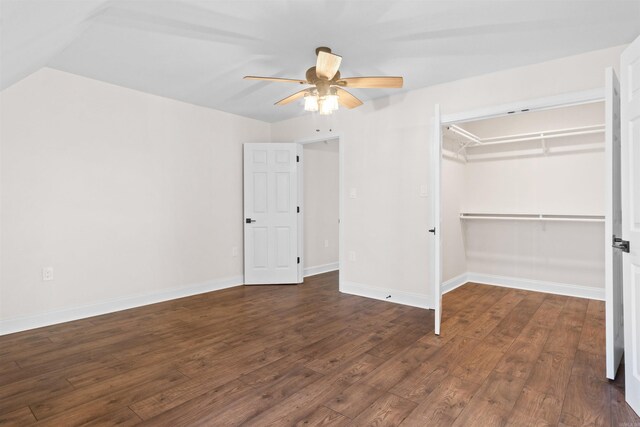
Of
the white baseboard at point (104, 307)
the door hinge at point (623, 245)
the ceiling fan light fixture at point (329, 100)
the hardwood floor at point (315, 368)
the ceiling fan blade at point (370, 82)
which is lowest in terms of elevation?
the hardwood floor at point (315, 368)

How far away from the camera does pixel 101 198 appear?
373 cm

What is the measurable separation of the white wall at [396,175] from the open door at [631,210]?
4.37ft

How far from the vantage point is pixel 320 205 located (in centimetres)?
594

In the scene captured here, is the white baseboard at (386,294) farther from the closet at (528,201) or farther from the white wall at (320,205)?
the white wall at (320,205)

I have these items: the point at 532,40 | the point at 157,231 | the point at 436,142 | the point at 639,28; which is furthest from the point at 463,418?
the point at 157,231

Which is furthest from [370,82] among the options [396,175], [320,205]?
[320,205]

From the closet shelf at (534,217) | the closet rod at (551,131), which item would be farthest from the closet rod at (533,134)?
the closet shelf at (534,217)

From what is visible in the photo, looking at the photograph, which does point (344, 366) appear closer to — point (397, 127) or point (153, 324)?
point (153, 324)

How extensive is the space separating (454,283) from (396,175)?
181 cm

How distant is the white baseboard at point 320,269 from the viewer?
5.66 metres

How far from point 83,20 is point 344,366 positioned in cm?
293

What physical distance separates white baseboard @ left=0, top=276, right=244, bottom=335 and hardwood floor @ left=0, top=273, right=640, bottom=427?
13 cm

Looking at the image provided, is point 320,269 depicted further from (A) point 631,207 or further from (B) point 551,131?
(A) point 631,207

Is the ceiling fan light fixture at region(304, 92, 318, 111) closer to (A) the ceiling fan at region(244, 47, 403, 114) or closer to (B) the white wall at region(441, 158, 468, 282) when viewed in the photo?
(A) the ceiling fan at region(244, 47, 403, 114)
